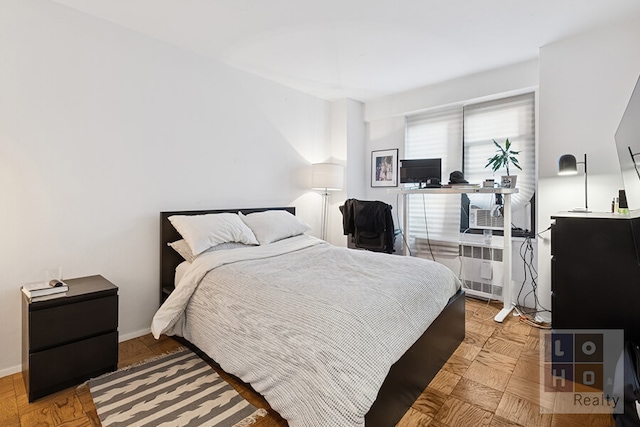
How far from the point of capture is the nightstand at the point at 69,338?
1742mm

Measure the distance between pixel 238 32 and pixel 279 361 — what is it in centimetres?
254

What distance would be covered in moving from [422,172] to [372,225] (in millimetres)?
858

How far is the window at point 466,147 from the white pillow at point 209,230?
2.37 metres

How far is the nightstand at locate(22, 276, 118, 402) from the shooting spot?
5.72 feet

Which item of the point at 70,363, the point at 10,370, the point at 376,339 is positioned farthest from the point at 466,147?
the point at 10,370

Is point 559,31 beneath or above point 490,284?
above

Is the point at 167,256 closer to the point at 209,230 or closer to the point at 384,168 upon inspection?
the point at 209,230

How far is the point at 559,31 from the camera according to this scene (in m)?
2.54

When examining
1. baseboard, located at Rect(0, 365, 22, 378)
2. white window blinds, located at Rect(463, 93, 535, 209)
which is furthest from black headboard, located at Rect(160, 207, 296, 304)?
white window blinds, located at Rect(463, 93, 535, 209)

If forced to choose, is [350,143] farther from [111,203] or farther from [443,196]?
[111,203]

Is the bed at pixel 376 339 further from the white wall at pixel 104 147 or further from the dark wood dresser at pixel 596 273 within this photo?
the dark wood dresser at pixel 596 273

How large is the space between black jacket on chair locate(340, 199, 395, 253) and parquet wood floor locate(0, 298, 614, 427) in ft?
4.41

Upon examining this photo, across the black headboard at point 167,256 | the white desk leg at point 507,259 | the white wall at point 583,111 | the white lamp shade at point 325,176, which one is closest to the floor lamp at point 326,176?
the white lamp shade at point 325,176

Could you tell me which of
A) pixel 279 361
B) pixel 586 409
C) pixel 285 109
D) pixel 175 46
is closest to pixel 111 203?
pixel 175 46
